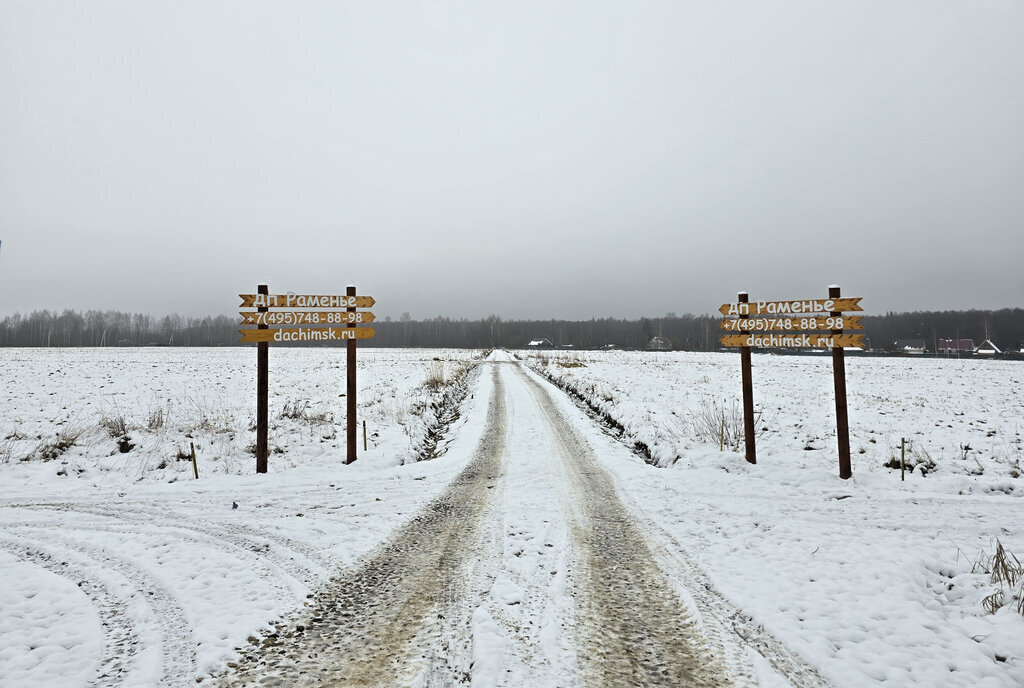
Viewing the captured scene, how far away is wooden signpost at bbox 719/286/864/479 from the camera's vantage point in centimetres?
843

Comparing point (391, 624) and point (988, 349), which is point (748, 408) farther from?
point (988, 349)

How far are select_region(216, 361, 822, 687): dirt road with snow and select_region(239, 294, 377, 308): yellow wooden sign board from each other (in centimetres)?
566

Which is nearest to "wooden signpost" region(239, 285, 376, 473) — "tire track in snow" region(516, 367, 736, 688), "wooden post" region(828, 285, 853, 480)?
"tire track in snow" region(516, 367, 736, 688)

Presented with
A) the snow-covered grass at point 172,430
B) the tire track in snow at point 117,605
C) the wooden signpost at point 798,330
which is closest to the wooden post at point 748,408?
the wooden signpost at point 798,330

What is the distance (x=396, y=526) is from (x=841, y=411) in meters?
9.00

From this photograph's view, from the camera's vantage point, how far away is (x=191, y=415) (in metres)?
13.3

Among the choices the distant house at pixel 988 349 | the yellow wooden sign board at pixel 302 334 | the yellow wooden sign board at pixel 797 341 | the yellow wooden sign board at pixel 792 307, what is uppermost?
the yellow wooden sign board at pixel 792 307

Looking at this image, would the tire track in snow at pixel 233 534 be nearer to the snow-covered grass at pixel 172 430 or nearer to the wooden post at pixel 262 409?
the snow-covered grass at pixel 172 430

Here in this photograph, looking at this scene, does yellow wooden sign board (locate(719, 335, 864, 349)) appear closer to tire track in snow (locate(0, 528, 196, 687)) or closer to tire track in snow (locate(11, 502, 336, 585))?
tire track in snow (locate(11, 502, 336, 585))

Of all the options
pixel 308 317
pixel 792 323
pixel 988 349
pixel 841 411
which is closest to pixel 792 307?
pixel 792 323

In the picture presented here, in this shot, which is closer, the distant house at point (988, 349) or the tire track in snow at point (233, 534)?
the tire track in snow at point (233, 534)

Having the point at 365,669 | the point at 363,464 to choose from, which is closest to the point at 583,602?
the point at 365,669

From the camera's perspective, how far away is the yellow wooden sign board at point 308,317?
31.4 feet

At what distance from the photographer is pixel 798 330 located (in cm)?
903
